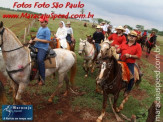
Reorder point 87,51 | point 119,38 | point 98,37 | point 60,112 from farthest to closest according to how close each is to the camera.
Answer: point 98,37 < point 87,51 < point 119,38 < point 60,112

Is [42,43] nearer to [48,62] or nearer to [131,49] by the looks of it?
[48,62]

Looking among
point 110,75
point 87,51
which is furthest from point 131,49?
point 87,51

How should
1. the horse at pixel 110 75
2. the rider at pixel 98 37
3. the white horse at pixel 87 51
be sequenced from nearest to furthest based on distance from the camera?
the horse at pixel 110 75
the white horse at pixel 87 51
the rider at pixel 98 37

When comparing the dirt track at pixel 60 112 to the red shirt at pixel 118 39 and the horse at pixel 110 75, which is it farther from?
the red shirt at pixel 118 39

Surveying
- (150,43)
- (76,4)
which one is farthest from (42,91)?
(150,43)

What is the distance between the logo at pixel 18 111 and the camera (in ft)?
14.1

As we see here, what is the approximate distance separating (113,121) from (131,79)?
5.27 ft

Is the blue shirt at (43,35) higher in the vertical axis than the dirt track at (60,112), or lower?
higher

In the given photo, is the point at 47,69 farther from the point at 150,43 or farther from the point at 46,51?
the point at 150,43

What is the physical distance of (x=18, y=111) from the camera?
445cm

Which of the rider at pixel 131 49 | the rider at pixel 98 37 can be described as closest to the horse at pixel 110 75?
the rider at pixel 131 49

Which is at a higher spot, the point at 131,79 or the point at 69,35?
the point at 69,35

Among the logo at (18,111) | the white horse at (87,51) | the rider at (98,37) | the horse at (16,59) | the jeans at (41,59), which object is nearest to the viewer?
the horse at (16,59)

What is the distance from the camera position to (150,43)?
15797 mm
